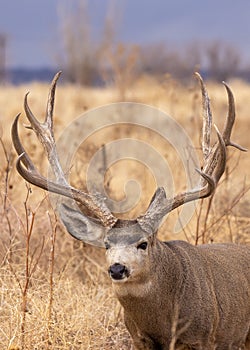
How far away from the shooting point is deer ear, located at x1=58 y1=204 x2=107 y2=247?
577 cm

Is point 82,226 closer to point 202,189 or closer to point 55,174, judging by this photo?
point 55,174

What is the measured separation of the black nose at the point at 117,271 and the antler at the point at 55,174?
441mm

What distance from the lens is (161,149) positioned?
1474 centimetres

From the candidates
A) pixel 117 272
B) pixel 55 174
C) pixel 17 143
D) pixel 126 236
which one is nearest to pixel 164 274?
pixel 126 236

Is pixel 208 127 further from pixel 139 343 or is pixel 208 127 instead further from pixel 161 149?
pixel 161 149

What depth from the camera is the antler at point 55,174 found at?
5.64 metres

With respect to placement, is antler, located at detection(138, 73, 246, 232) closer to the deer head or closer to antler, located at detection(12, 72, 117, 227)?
the deer head

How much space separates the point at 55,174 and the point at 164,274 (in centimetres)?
107

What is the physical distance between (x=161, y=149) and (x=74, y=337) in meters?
8.56

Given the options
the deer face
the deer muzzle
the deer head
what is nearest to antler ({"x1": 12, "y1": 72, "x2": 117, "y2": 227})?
the deer head

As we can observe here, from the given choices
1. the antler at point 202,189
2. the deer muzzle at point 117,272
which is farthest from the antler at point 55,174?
the deer muzzle at point 117,272

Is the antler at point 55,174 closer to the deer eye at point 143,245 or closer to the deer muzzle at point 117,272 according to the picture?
the deer eye at point 143,245

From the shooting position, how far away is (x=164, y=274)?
567cm

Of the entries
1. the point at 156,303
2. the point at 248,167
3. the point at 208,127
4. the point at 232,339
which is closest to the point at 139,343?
the point at 156,303
